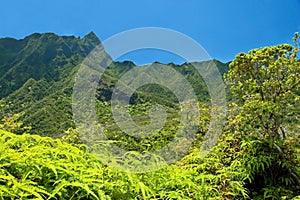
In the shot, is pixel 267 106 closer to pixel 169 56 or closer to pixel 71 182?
pixel 169 56

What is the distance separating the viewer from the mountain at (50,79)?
110 ft

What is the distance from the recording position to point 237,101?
17.5ft

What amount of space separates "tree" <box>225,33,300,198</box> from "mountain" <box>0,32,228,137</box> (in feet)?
25.5

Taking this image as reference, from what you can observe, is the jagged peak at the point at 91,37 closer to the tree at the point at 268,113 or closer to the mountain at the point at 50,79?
the mountain at the point at 50,79

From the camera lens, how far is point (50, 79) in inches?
2913

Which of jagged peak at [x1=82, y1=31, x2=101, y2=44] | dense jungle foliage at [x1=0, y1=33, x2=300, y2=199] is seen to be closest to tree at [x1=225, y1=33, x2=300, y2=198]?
dense jungle foliage at [x1=0, y1=33, x2=300, y2=199]

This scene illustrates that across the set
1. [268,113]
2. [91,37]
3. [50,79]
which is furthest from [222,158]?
[91,37]

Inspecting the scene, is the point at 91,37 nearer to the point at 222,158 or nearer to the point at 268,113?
the point at 268,113

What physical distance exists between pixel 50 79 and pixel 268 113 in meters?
74.0

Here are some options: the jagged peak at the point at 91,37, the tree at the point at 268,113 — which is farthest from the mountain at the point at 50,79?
the tree at the point at 268,113

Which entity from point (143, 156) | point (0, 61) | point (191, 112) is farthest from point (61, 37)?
point (143, 156)

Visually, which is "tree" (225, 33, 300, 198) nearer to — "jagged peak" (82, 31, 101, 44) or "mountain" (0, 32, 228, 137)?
"mountain" (0, 32, 228, 137)

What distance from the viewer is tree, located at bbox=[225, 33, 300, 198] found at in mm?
3377

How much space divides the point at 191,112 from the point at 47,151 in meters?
8.46
